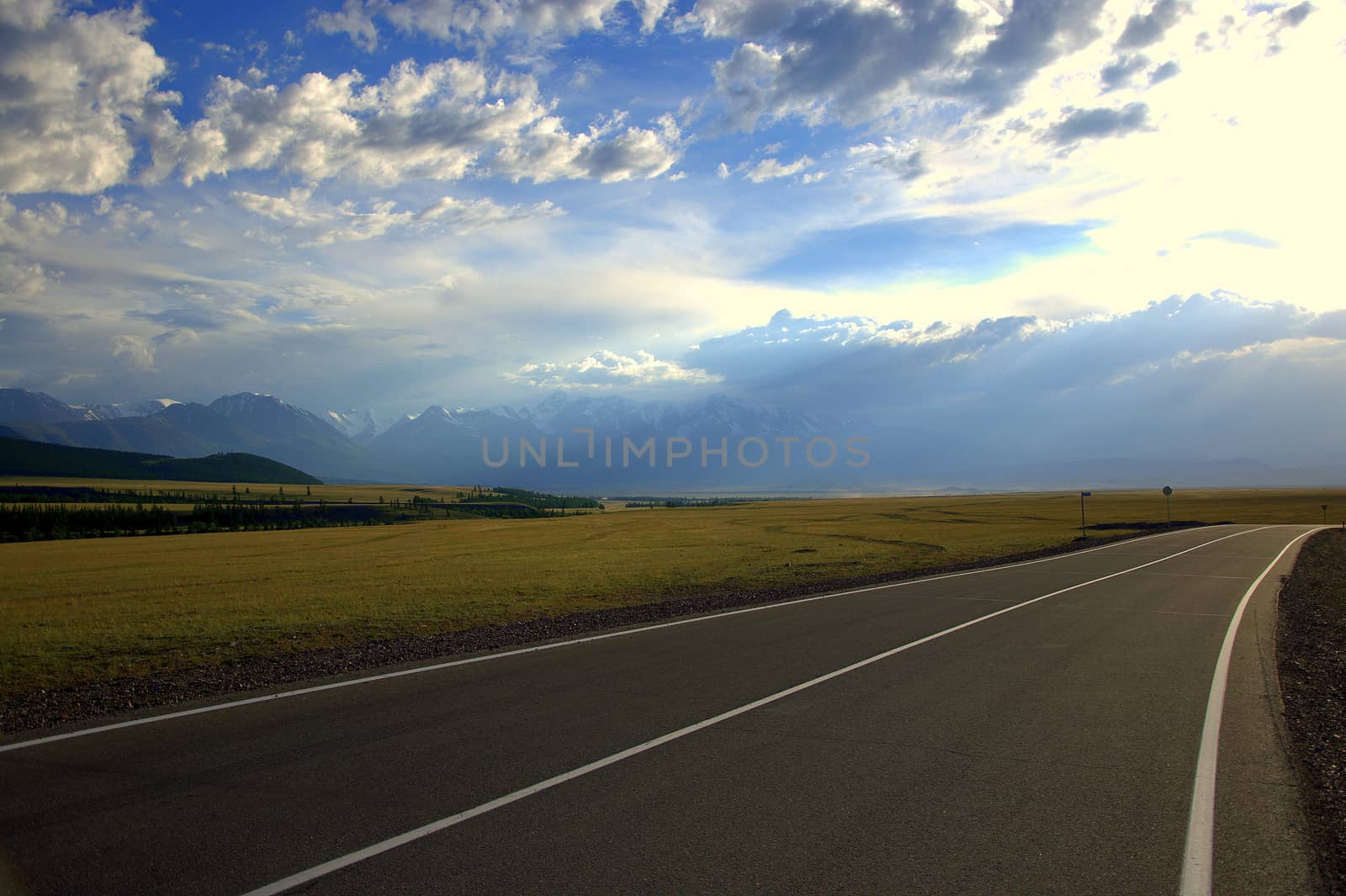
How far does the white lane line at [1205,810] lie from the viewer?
16.9ft

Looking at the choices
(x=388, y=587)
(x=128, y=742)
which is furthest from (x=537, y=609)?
(x=128, y=742)

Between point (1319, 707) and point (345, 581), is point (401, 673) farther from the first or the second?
point (345, 581)

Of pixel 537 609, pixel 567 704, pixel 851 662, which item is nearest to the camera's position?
pixel 567 704

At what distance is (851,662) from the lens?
1179 centimetres

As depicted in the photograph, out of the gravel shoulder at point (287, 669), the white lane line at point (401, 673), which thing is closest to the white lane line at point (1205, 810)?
the white lane line at point (401, 673)

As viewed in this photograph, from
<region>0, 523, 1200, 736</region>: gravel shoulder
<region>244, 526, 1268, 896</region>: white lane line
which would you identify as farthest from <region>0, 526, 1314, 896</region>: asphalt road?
<region>0, 523, 1200, 736</region>: gravel shoulder

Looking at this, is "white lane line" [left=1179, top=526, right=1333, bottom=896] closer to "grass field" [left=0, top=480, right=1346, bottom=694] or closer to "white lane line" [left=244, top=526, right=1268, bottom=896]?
"white lane line" [left=244, top=526, right=1268, bottom=896]

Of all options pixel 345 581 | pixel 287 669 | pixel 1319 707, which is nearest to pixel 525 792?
pixel 287 669

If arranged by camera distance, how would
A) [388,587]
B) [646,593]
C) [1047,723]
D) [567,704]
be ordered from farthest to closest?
[388,587] → [646,593] → [567,704] → [1047,723]

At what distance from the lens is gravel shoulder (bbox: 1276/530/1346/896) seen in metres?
5.84

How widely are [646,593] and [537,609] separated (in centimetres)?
401

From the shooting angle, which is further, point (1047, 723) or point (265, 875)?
point (1047, 723)

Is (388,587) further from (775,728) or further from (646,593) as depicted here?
(775,728)

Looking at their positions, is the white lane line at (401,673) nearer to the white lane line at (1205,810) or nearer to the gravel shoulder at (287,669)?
the gravel shoulder at (287,669)
